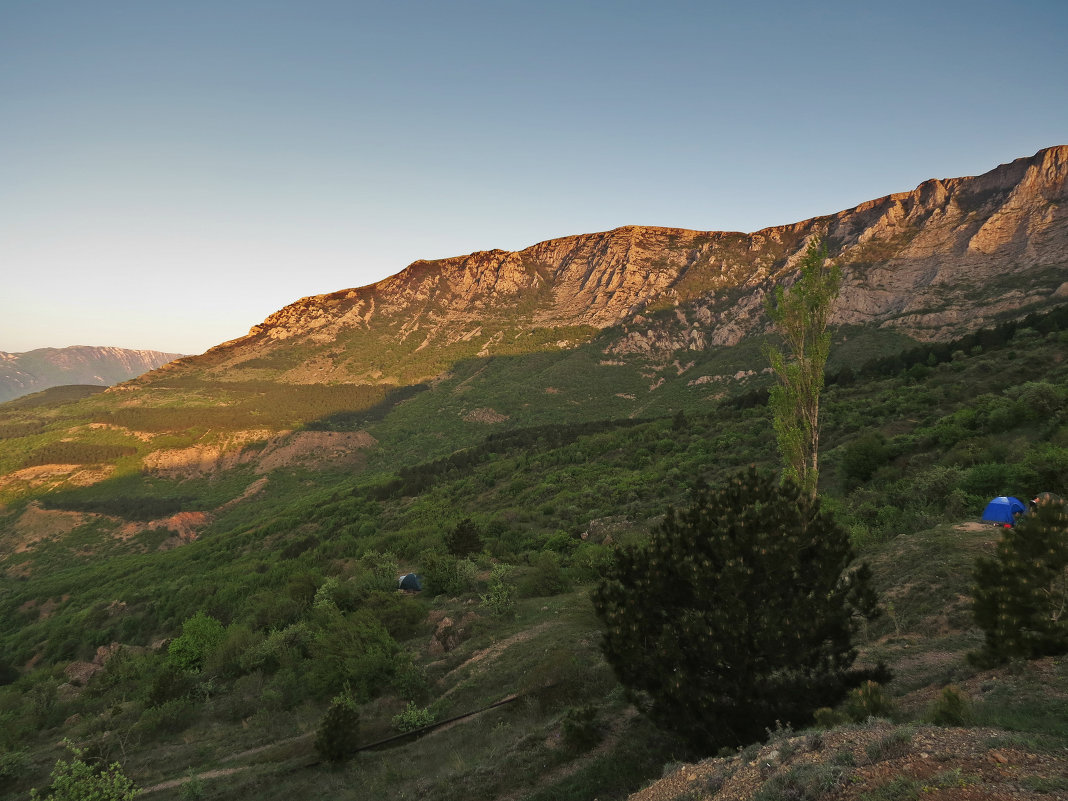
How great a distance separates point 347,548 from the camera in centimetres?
4322

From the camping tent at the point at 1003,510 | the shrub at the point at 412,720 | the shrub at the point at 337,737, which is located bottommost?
the shrub at the point at 412,720

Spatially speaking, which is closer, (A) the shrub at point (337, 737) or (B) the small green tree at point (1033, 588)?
(B) the small green tree at point (1033, 588)

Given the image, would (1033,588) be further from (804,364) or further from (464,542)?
(464,542)

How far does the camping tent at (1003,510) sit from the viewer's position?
15.3 m

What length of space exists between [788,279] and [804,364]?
13986cm

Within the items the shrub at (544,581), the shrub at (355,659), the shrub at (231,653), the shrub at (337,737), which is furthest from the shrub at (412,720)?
the shrub at (231,653)

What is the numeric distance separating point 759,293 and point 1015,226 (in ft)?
184

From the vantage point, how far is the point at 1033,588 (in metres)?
7.48

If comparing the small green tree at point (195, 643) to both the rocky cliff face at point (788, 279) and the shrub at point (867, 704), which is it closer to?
the shrub at point (867, 704)

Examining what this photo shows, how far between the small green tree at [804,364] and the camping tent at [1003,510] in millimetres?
4948

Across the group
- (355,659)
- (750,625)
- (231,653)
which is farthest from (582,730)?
(231,653)

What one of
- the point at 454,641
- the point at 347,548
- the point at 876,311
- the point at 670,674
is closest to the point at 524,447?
the point at 347,548

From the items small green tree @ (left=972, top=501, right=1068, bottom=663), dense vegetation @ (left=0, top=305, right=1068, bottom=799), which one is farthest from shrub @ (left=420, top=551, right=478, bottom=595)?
small green tree @ (left=972, top=501, right=1068, bottom=663)

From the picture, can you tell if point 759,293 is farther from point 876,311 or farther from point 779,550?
point 779,550
